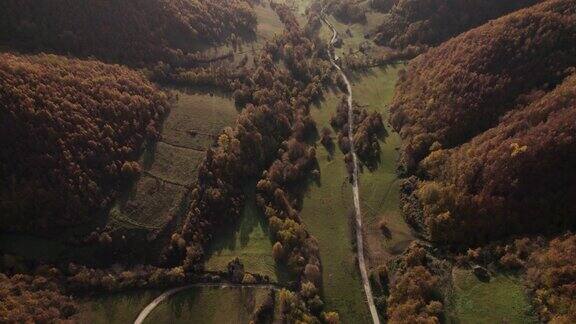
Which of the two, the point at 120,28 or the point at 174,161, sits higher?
the point at 120,28

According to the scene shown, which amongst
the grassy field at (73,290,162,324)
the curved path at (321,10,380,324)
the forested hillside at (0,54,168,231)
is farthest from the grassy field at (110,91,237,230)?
the curved path at (321,10,380,324)

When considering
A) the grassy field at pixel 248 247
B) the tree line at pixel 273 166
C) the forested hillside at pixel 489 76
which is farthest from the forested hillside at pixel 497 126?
the grassy field at pixel 248 247

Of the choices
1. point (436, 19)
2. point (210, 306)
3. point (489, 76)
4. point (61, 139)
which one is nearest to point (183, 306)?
point (210, 306)

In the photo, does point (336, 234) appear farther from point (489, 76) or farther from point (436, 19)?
point (436, 19)

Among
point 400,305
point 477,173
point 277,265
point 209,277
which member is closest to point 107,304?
point 209,277

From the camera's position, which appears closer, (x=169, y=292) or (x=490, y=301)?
(x=490, y=301)

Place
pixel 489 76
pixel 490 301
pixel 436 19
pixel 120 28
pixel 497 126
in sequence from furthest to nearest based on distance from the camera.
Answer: pixel 436 19 → pixel 120 28 → pixel 489 76 → pixel 497 126 → pixel 490 301

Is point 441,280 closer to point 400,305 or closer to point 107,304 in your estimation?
point 400,305
